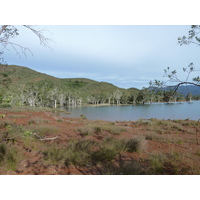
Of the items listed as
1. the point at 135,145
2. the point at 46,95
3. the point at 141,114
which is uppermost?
the point at 46,95

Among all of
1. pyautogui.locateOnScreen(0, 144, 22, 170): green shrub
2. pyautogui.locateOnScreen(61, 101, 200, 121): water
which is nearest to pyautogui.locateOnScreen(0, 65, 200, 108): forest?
pyautogui.locateOnScreen(0, 144, 22, 170): green shrub

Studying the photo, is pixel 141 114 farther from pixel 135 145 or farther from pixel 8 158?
pixel 8 158

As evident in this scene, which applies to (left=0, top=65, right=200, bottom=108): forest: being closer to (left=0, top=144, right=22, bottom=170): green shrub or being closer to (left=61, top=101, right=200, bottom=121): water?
(left=0, top=144, right=22, bottom=170): green shrub

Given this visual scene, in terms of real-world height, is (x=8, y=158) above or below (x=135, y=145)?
above

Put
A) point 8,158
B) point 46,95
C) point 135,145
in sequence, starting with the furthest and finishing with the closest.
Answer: point 46,95 → point 135,145 → point 8,158

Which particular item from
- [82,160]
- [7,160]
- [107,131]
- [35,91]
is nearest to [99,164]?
[82,160]

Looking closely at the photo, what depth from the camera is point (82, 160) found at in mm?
3920

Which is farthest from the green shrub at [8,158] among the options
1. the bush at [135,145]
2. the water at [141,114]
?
the water at [141,114]

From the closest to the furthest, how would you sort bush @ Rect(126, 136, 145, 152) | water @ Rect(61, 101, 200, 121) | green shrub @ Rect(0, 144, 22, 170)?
green shrub @ Rect(0, 144, 22, 170) → bush @ Rect(126, 136, 145, 152) → water @ Rect(61, 101, 200, 121)

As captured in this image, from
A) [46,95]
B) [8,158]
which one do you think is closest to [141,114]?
[8,158]

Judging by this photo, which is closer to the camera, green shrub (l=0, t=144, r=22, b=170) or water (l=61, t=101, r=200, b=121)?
green shrub (l=0, t=144, r=22, b=170)

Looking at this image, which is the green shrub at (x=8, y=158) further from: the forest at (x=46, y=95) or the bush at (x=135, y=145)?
the bush at (x=135, y=145)

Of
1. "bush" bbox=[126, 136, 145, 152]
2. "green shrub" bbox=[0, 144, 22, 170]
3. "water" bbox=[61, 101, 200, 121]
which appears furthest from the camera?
"water" bbox=[61, 101, 200, 121]

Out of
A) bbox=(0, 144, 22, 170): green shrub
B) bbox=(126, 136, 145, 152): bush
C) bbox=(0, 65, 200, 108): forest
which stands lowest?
bbox=(126, 136, 145, 152): bush
